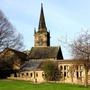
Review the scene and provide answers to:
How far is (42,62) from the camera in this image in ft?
328

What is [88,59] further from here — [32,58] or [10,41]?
[32,58]

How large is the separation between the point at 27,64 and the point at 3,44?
785 inches

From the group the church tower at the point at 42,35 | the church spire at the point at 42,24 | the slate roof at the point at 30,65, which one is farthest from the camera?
the church spire at the point at 42,24

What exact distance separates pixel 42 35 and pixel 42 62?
1114 inches

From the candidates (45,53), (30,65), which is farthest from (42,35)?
(30,65)

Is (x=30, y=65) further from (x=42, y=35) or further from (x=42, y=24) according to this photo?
(x=42, y=24)

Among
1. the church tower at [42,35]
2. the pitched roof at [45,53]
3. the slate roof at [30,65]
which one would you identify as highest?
the church tower at [42,35]

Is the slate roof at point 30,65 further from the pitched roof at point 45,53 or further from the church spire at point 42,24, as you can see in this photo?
the church spire at point 42,24

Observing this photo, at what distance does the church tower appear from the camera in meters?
126

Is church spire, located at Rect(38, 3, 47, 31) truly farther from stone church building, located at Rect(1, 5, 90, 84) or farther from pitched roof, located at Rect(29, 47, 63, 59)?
pitched roof, located at Rect(29, 47, 63, 59)

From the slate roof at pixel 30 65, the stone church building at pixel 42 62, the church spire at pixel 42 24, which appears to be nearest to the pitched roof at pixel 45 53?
the stone church building at pixel 42 62

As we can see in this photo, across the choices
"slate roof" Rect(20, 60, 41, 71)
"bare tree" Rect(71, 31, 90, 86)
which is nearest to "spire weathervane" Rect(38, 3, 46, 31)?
"slate roof" Rect(20, 60, 41, 71)

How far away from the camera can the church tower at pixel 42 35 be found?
412 feet

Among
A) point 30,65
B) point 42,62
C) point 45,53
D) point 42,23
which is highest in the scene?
point 42,23
